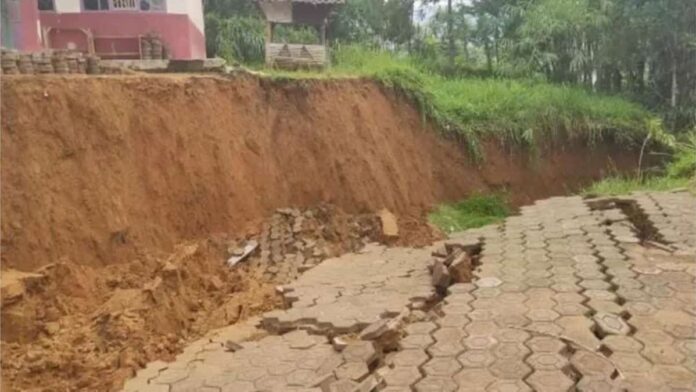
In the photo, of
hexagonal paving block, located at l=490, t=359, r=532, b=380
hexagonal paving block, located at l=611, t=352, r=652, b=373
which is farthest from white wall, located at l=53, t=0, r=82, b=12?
hexagonal paving block, located at l=611, t=352, r=652, b=373

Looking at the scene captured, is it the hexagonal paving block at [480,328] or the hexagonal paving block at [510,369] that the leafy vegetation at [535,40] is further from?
the hexagonal paving block at [510,369]

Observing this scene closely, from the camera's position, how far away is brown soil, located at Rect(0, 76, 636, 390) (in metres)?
4.46

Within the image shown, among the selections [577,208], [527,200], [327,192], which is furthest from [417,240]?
[527,200]

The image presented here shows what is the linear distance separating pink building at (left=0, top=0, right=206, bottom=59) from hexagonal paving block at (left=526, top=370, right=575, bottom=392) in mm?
9219

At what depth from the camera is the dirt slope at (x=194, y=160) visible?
5.29 m

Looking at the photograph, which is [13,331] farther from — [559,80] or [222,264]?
[559,80]

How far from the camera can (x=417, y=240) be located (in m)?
7.74

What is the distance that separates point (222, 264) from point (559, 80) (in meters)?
10.2

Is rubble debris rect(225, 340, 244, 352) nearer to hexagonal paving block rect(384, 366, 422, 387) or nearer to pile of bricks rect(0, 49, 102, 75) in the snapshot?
hexagonal paving block rect(384, 366, 422, 387)

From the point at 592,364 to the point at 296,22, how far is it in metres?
9.90

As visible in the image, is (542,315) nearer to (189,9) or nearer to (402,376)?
(402,376)

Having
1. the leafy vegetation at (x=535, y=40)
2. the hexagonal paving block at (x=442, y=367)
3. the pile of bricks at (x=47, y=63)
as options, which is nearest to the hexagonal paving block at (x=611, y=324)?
the hexagonal paving block at (x=442, y=367)

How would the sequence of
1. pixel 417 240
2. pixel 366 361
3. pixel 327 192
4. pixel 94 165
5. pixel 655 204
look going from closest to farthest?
A: 1. pixel 366 361
2. pixel 94 165
3. pixel 655 204
4. pixel 417 240
5. pixel 327 192

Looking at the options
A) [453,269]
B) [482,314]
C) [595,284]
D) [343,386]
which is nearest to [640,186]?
[595,284]
